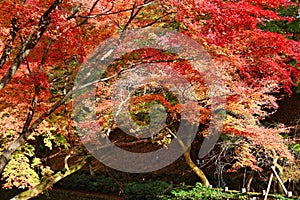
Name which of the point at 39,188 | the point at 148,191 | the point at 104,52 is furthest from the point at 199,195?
the point at 104,52

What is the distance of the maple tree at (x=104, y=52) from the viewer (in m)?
4.15

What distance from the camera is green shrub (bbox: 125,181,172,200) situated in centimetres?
895

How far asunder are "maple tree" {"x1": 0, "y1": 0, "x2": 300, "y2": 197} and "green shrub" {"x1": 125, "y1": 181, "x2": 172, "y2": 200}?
2.17 meters

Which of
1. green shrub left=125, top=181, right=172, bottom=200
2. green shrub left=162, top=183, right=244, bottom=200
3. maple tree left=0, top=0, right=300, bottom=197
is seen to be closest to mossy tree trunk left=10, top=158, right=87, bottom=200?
maple tree left=0, top=0, right=300, bottom=197

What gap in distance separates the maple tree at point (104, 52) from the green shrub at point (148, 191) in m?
2.17

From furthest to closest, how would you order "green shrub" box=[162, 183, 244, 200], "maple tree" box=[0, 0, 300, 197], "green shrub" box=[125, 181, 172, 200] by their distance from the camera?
"green shrub" box=[125, 181, 172, 200], "green shrub" box=[162, 183, 244, 200], "maple tree" box=[0, 0, 300, 197]

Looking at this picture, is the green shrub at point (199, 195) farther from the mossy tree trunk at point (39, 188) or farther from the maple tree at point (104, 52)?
the mossy tree trunk at point (39, 188)

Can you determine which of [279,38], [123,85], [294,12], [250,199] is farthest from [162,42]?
[294,12]

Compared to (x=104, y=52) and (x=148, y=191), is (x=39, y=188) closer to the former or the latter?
(x=104, y=52)

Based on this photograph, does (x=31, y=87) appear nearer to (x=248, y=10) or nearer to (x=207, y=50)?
(x=207, y=50)

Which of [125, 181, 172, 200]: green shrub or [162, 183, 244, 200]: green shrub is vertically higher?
[162, 183, 244, 200]: green shrub

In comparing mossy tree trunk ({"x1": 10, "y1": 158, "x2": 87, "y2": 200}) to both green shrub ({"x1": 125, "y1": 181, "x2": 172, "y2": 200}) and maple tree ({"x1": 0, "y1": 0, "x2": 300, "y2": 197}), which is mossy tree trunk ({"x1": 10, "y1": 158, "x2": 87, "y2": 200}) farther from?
green shrub ({"x1": 125, "y1": 181, "x2": 172, "y2": 200})

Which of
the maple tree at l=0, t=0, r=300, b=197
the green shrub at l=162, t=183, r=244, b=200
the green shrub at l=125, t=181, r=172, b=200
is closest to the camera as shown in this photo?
the maple tree at l=0, t=0, r=300, b=197

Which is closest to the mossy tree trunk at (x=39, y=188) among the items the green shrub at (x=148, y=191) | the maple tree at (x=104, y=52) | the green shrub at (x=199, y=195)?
the maple tree at (x=104, y=52)
